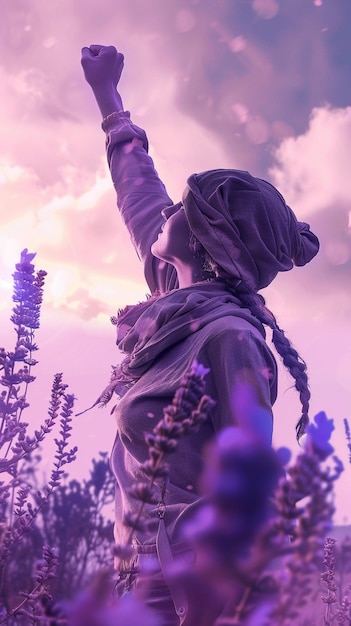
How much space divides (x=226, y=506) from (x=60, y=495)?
7.41 meters

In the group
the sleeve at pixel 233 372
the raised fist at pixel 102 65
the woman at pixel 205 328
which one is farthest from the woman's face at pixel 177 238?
the raised fist at pixel 102 65

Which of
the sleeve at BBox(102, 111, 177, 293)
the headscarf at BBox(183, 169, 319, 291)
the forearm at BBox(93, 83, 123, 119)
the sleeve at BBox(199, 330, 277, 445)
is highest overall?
the forearm at BBox(93, 83, 123, 119)

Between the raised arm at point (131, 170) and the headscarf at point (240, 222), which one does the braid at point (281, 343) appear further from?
the raised arm at point (131, 170)

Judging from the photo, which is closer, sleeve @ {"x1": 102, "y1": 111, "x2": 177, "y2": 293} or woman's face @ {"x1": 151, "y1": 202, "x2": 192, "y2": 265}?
woman's face @ {"x1": 151, "y1": 202, "x2": 192, "y2": 265}

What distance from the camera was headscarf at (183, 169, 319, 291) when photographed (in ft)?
6.68

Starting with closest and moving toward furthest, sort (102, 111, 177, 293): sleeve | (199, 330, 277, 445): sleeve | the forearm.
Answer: (199, 330, 277, 445): sleeve
(102, 111, 177, 293): sleeve
the forearm

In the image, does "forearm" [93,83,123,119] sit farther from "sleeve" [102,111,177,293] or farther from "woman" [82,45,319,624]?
"woman" [82,45,319,624]

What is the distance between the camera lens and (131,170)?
9.69 ft

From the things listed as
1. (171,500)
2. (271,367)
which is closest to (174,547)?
(171,500)

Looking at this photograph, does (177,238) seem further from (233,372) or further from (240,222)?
(233,372)

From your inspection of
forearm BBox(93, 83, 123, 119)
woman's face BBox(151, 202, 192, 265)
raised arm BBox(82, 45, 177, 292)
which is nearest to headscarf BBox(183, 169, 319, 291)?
woman's face BBox(151, 202, 192, 265)

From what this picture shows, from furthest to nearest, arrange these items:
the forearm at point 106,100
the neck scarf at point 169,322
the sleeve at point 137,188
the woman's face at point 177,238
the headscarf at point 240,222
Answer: the forearm at point 106,100, the sleeve at point 137,188, the woman's face at point 177,238, the headscarf at point 240,222, the neck scarf at point 169,322

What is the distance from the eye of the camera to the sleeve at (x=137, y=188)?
2.79 metres

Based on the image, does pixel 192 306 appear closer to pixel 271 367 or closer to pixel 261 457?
pixel 271 367
